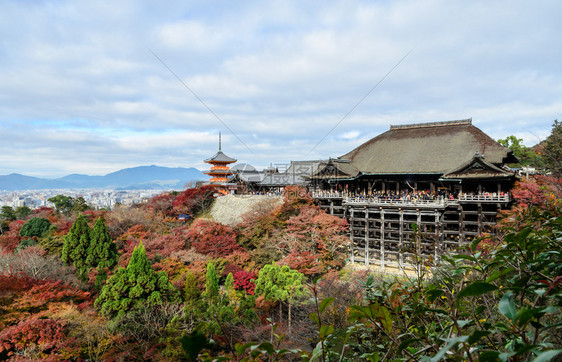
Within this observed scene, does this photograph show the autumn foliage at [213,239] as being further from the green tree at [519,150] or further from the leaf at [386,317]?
the green tree at [519,150]

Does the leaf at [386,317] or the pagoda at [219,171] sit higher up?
the pagoda at [219,171]

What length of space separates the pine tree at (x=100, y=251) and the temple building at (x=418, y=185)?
14.1m

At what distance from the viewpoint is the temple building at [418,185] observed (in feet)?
57.8

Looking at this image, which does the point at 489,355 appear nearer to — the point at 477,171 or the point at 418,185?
the point at 477,171

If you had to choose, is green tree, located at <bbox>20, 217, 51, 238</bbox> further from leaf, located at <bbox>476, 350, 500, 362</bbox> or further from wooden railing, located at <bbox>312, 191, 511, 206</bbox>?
leaf, located at <bbox>476, 350, 500, 362</bbox>

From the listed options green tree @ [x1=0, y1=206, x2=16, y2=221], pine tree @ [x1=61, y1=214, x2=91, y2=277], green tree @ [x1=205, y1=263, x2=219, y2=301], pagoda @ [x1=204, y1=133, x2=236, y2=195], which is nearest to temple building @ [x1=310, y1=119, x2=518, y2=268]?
green tree @ [x1=205, y1=263, x2=219, y2=301]

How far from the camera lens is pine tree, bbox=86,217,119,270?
17.2 meters

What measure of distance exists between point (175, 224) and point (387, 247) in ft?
59.6

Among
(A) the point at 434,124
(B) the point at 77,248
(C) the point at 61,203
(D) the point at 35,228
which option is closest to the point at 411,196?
(A) the point at 434,124

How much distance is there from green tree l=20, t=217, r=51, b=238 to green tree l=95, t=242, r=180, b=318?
1540cm

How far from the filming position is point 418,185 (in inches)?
830

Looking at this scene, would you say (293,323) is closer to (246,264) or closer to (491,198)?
(246,264)

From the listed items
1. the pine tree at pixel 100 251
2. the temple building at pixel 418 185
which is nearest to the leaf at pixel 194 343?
the temple building at pixel 418 185

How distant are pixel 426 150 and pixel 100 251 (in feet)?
73.6
